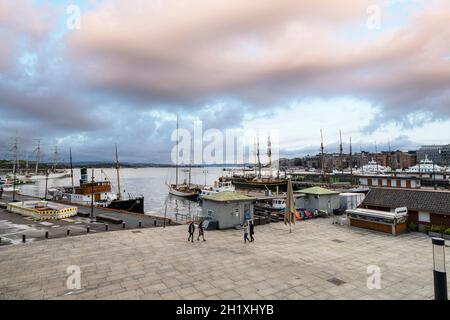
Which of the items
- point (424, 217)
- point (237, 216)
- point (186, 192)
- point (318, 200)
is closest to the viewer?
point (424, 217)

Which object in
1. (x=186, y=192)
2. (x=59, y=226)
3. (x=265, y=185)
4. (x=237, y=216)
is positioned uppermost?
(x=237, y=216)

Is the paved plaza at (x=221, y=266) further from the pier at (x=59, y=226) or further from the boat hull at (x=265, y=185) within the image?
the boat hull at (x=265, y=185)

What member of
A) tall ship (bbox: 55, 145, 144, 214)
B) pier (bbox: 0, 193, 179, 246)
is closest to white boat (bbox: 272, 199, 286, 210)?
pier (bbox: 0, 193, 179, 246)

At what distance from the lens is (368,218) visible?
940 inches

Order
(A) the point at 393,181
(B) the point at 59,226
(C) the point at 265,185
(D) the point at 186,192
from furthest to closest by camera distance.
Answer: (C) the point at 265,185
(D) the point at 186,192
(A) the point at 393,181
(B) the point at 59,226

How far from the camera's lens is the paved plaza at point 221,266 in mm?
11297

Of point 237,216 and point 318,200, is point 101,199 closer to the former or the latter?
point 237,216

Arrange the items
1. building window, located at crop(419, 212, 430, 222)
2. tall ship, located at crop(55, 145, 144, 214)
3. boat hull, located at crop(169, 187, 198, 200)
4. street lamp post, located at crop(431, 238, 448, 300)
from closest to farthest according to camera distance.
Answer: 1. street lamp post, located at crop(431, 238, 448, 300)
2. building window, located at crop(419, 212, 430, 222)
3. tall ship, located at crop(55, 145, 144, 214)
4. boat hull, located at crop(169, 187, 198, 200)

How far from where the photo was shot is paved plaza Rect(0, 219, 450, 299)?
1130cm

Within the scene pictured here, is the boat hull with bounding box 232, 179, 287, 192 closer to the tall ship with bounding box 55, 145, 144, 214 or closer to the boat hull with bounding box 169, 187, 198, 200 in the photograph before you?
the boat hull with bounding box 169, 187, 198, 200

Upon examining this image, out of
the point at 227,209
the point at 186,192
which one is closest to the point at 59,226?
the point at 227,209

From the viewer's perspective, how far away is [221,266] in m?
14.5

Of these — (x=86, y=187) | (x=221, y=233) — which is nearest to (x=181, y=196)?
(x=86, y=187)

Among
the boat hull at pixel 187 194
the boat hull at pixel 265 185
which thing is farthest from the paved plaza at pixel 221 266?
the boat hull at pixel 265 185
